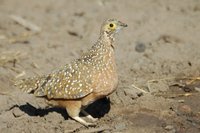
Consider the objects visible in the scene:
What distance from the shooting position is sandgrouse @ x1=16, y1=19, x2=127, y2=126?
740cm

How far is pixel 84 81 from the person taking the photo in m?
7.43

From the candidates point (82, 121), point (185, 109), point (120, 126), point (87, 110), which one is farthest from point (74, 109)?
point (185, 109)

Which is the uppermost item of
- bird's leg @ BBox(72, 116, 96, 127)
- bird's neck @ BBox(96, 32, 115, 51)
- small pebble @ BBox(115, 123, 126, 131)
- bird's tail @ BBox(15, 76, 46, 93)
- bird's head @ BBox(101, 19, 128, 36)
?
bird's head @ BBox(101, 19, 128, 36)

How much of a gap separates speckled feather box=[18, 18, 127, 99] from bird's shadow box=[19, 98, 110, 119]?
52 cm

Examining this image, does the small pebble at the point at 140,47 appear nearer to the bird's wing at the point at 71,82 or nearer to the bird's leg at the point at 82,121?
the bird's wing at the point at 71,82

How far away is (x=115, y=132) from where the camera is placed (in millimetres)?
7422

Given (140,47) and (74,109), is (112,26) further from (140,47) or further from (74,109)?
(140,47)

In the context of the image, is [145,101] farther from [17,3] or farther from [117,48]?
[17,3]

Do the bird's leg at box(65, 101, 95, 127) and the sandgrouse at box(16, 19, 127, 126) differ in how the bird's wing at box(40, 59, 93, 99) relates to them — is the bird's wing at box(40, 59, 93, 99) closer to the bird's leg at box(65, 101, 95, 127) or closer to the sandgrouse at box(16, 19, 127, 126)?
the sandgrouse at box(16, 19, 127, 126)

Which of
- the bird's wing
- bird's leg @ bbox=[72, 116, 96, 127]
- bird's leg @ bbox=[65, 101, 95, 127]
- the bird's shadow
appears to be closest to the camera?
the bird's wing

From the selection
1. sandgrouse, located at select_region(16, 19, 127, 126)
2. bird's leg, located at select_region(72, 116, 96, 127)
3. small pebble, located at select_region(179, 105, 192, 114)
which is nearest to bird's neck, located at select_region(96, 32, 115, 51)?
sandgrouse, located at select_region(16, 19, 127, 126)

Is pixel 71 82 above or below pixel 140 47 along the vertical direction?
below

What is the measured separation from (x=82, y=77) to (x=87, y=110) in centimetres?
98

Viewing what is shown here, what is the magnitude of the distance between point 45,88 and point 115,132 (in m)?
1.08
